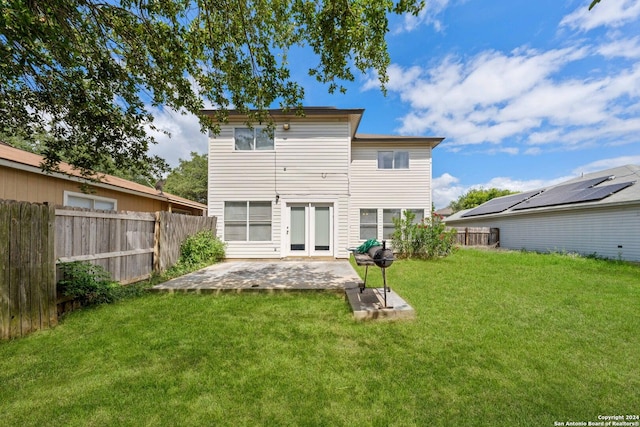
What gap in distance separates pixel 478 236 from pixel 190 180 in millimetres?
28758

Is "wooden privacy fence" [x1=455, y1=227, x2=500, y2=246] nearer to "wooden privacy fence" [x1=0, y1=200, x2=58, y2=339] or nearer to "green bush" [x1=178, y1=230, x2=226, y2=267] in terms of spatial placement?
"green bush" [x1=178, y1=230, x2=226, y2=267]

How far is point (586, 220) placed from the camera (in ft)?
38.1

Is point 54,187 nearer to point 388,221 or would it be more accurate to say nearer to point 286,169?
point 286,169

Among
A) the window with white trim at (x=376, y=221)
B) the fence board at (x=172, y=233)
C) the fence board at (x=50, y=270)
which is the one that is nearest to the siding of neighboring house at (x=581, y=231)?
the window with white trim at (x=376, y=221)

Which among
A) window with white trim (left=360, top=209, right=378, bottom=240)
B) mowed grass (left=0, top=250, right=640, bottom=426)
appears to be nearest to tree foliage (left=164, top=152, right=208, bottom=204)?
window with white trim (left=360, top=209, right=378, bottom=240)

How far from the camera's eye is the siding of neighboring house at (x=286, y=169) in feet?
33.6

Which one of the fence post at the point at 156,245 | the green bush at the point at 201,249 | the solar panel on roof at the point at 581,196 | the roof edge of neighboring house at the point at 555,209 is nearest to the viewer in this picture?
the fence post at the point at 156,245

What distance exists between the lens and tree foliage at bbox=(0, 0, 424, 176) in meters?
3.93

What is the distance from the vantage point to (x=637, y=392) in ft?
7.65

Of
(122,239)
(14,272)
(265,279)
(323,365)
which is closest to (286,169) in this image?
(265,279)

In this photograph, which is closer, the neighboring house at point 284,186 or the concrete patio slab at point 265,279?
the concrete patio slab at point 265,279

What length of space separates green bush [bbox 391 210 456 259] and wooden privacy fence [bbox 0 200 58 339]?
10119 mm

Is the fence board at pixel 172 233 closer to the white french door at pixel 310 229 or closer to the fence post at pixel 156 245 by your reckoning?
the fence post at pixel 156 245

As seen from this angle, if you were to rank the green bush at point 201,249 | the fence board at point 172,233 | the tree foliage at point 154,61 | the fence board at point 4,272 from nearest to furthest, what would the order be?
1. the fence board at point 4,272
2. the tree foliage at point 154,61
3. the fence board at point 172,233
4. the green bush at point 201,249
